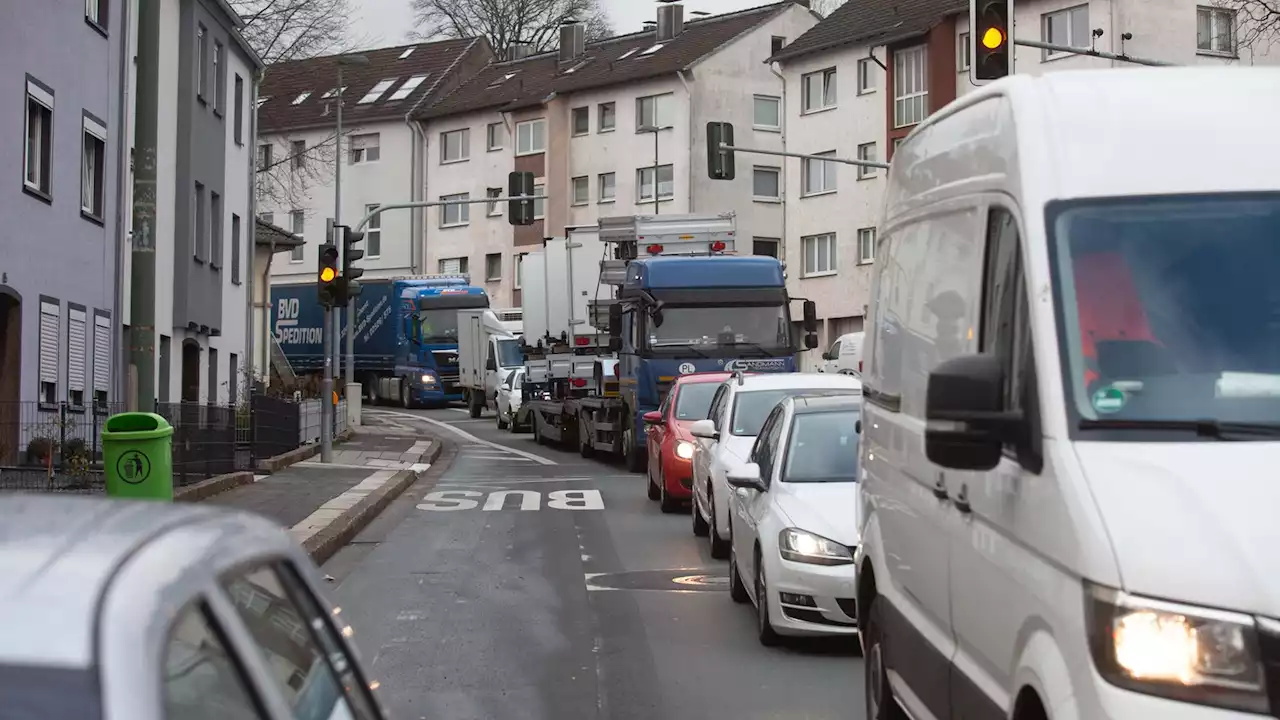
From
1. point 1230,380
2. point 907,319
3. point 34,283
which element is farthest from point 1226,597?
point 34,283

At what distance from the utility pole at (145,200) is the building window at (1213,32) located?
133ft

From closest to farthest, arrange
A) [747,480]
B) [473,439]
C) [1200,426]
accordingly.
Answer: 1. [1200,426]
2. [747,480]
3. [473,439]

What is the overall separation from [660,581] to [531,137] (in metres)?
60.3

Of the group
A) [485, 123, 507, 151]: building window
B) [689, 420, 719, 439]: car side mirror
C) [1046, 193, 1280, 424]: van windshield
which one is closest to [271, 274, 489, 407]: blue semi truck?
[485, 123, 507, 151]: building window

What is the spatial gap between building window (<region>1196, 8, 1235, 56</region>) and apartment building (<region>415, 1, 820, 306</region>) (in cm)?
2094

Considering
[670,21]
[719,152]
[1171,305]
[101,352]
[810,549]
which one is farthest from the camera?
[670,21]

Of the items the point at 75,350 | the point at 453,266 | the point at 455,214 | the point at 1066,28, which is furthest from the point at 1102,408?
the point at 453,266

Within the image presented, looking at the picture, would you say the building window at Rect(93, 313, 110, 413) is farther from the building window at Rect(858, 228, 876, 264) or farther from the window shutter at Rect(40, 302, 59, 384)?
the building window at Rect(858, 228, 876, 264)

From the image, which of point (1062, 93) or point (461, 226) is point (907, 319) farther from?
point (461, 226)

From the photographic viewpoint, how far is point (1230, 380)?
15.0 ft

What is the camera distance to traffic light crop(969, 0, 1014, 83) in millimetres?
18484

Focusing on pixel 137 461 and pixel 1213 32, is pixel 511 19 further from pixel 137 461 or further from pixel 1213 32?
pixel 137 461

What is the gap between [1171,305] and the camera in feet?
15.7

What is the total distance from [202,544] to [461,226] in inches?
2876
